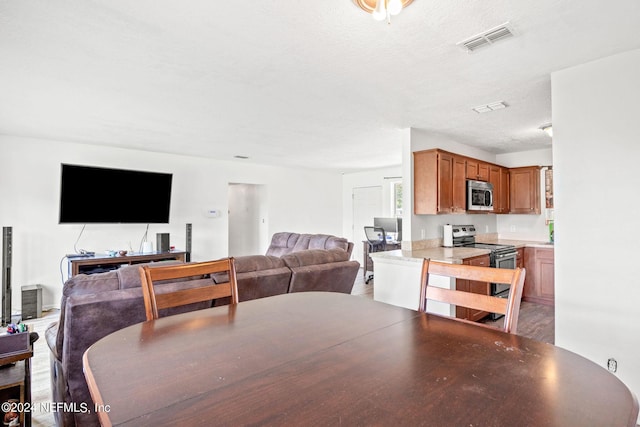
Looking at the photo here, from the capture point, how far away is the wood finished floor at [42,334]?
229 cm

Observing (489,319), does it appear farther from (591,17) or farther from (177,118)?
(177,118)

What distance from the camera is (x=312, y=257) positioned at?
3168 mm

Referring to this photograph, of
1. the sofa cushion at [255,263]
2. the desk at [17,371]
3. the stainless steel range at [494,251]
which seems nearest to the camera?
the desk at [17,371]

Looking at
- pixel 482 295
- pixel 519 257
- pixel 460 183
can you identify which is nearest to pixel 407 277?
pixel 460 183

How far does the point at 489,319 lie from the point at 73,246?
5.83 metres

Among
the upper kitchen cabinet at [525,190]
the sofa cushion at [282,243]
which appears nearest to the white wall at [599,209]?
the upper kitchen cabinet at [525,190]

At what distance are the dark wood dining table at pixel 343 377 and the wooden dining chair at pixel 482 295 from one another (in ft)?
0.45

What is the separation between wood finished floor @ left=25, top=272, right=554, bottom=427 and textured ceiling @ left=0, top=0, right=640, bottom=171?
2.31 m

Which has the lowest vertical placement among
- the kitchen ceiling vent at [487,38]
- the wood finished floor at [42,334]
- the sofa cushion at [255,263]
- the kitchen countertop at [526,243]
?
the wood finished floor at [42,334]

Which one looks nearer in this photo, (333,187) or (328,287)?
(328,287)

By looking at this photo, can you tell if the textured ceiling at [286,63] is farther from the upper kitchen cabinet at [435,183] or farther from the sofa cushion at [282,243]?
the sofa cushion at [282,243]

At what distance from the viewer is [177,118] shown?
140 inches

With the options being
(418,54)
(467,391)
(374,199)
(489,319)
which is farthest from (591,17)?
(374,199)

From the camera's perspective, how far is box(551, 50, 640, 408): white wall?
2053 millimetres
